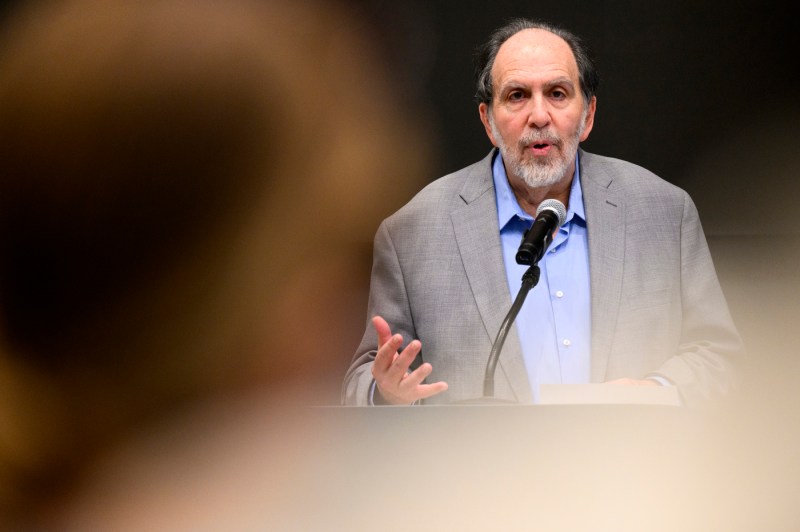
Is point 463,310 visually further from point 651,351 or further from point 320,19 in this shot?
point 320,19

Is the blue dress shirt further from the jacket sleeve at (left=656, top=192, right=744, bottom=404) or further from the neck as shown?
the jacket sleeve at (left=656, top=192, right=744, bottom=404)

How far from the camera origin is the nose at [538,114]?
76.2 inches

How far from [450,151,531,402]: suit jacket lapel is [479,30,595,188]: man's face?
9 cm

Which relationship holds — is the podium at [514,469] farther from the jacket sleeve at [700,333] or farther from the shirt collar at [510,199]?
the shirt collar at [510,199]

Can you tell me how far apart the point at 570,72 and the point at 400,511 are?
1405 millimetres

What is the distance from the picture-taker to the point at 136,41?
238cm

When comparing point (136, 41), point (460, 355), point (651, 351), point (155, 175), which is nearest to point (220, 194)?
point (155, 175)

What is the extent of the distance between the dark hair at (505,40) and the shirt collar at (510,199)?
17cm

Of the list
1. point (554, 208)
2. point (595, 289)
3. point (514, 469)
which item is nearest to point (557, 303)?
point (595, 289)

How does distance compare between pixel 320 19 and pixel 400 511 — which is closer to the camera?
pixel 400 511

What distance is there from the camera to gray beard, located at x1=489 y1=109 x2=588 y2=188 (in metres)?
1.93

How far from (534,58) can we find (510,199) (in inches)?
13.1

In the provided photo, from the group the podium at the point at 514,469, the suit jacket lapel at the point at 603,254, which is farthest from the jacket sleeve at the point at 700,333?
the podium at the point at 514,469

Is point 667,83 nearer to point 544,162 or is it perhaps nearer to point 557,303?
point 544,162
